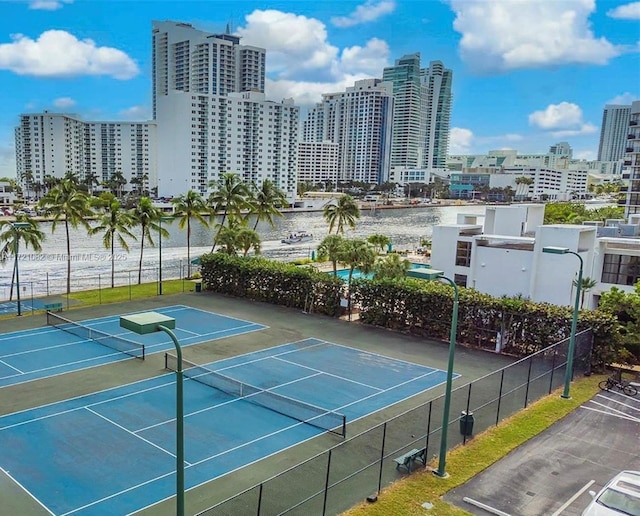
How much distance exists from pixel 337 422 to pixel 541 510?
22.6ft

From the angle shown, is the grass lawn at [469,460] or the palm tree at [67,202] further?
the palm tree at [67,202]

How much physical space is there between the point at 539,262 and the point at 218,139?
12385cm

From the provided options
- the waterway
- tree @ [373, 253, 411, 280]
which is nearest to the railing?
tree @ [373, 253, 411, 280]

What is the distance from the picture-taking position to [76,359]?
24188mm

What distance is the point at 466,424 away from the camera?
16406 mm

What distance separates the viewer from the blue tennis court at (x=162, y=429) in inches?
550

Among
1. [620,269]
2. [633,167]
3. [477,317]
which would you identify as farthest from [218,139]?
[477,317]

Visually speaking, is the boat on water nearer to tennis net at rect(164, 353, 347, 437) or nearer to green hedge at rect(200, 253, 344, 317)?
green hedge at rect(200, 253, 344, 317)

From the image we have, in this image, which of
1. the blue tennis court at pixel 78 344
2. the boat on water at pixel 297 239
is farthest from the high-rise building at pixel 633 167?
the blue tennis court at pixel 78 344

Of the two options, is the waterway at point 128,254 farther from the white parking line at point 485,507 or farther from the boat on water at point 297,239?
the white parking line at point 485,507

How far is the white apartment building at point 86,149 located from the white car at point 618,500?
193 m

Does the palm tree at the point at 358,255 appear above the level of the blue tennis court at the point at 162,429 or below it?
above

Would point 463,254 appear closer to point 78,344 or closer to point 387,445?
point 387,445

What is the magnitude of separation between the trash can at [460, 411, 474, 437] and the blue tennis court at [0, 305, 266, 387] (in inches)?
599
